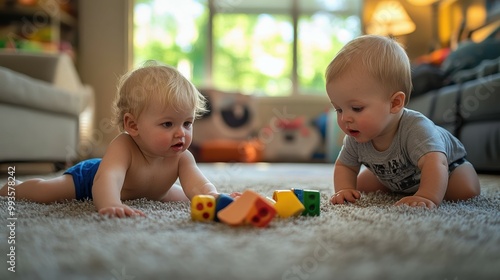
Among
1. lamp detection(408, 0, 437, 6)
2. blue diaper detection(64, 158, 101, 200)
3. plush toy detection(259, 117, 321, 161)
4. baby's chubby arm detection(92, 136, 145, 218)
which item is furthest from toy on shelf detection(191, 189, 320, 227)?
lamp detection(408, 0, 437, 6)

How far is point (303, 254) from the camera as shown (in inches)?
20.4

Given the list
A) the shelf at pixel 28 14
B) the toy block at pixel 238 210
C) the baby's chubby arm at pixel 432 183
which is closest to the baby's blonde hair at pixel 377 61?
the baby's chubby arm at pixel 432 183

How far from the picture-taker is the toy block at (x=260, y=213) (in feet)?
2.21

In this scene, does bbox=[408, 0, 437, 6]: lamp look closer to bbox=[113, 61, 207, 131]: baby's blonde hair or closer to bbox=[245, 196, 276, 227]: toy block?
bbox=[113, 61, 207, 131]: baby's blonde hair

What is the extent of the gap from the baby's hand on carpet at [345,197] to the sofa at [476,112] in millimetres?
983

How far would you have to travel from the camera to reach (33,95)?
1.84 metres

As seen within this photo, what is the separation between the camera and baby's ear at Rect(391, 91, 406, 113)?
97cm

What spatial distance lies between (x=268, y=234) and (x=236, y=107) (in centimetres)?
326

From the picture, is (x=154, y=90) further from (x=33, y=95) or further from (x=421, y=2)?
(x=421, y=2)

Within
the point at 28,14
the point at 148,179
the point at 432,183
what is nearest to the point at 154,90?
the point at 148,179

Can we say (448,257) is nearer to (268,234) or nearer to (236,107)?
(268,234)

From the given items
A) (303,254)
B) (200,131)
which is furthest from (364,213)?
(200,131)

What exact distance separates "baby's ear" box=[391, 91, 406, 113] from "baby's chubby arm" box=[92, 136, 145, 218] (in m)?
0.53

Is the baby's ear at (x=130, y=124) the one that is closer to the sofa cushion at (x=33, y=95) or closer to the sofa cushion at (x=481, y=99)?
the sofa cushion at (x=33, y=95)
